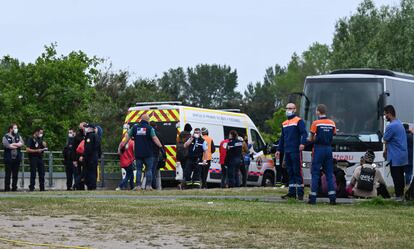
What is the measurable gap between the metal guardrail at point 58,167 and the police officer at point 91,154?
5556 mm

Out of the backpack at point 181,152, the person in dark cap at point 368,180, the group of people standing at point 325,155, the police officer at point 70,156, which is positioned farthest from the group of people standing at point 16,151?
the person in dark cap at point 368,180

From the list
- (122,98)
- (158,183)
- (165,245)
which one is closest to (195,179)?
(158,183)

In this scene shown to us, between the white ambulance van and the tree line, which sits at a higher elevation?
the tree line

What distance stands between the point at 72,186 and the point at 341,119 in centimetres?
896

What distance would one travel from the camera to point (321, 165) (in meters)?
18.8

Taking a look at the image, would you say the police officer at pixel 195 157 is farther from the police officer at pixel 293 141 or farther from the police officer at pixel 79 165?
the police officer at pixel 293 141

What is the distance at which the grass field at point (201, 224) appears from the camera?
11.4 m

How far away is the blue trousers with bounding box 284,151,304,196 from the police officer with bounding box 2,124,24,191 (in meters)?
10.9

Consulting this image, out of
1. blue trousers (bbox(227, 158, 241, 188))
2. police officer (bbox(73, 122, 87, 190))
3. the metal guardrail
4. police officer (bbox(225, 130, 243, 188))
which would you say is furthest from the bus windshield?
the metal guardrail

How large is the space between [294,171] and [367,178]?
2473 mm

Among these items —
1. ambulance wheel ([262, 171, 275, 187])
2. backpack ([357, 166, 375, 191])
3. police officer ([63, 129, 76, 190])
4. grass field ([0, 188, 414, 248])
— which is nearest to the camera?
grass field ([0, 188, 414, 248])

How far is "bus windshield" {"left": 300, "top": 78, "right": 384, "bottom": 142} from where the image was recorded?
26547 millimetres

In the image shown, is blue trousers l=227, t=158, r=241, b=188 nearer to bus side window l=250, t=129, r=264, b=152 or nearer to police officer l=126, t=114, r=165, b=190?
police officer l=126, t=114, r=165, b=190

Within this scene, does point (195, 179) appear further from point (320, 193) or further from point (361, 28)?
point (361, 28)
